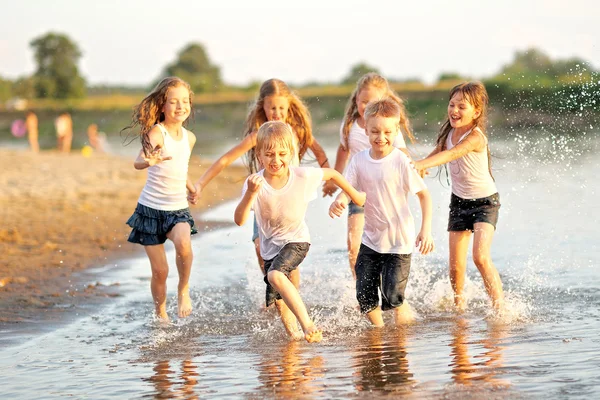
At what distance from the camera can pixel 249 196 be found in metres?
6.04

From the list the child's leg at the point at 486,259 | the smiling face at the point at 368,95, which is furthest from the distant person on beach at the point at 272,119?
the child's leg at the point at 486,259

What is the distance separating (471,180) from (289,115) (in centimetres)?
154

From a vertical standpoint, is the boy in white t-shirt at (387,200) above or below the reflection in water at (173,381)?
above

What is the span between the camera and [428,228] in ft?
20.4

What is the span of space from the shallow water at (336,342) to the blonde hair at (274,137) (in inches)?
52.4

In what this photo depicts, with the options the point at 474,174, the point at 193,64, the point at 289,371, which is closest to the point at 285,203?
the point at 289,371

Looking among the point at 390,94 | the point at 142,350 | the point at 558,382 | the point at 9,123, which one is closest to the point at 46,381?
the point at 142,350

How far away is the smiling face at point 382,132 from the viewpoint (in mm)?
6359

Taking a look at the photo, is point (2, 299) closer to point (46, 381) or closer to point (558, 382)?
point (46, 381)

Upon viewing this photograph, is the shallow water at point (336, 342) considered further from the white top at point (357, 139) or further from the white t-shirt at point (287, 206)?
the white top at point (357, 139)

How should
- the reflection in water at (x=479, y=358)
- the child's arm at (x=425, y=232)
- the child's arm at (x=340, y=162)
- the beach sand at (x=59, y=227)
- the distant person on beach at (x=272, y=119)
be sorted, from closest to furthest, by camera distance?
the reflection in water at (x=479, y=358) → the child's arm at (x=425, y=232) → the distant person on beach at (x=272, y=119) → the child's arm at (x=340, y=162) → the beach sand at (x=59, y=227)

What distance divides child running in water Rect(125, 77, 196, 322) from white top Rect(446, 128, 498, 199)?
80.7 inches

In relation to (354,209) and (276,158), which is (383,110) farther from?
(354,209)

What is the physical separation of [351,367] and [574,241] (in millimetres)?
5286
